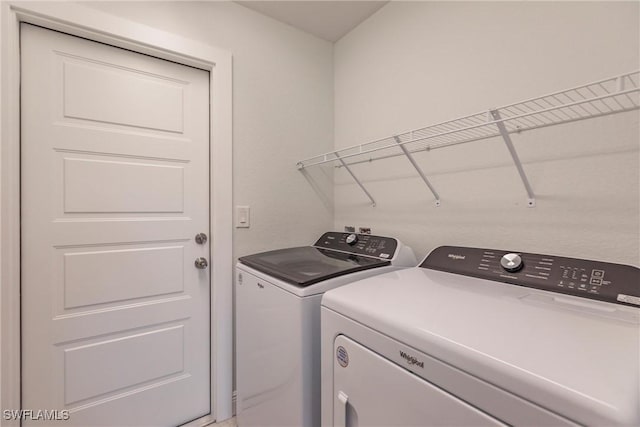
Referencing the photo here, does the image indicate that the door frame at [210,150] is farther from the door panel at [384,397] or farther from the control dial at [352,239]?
the door panel at [384,397]

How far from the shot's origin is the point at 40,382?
4.54 ft

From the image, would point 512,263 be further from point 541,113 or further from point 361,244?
point 361,244

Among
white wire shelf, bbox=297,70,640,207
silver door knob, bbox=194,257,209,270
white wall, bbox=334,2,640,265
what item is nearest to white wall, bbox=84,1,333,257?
silver door knob, bbox=194,257,209,270

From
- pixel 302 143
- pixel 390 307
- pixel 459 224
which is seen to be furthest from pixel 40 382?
pixel 459 224

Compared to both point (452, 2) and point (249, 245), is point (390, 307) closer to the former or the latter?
point (249, 245)

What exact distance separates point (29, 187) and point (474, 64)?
7.34 ft

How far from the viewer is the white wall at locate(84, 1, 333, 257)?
176 centimetres

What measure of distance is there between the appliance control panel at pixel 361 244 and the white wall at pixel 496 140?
0.70 feet

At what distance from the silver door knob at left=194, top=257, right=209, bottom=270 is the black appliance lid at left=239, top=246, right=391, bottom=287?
1.06ft

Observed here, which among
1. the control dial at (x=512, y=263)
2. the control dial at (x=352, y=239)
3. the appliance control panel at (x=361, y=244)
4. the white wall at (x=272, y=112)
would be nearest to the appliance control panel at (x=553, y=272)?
the control dial at (x=512, y=263)

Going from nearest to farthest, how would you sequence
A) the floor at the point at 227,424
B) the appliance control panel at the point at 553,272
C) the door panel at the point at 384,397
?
1. the door panel at the point at 384,397
2. the appliance control panel at the point at 553,272
3. the floor at the point at 227,424

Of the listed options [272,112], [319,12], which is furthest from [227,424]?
[319,12]

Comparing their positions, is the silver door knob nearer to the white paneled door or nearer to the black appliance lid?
the white paneled door

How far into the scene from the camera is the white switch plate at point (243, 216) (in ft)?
5.99
